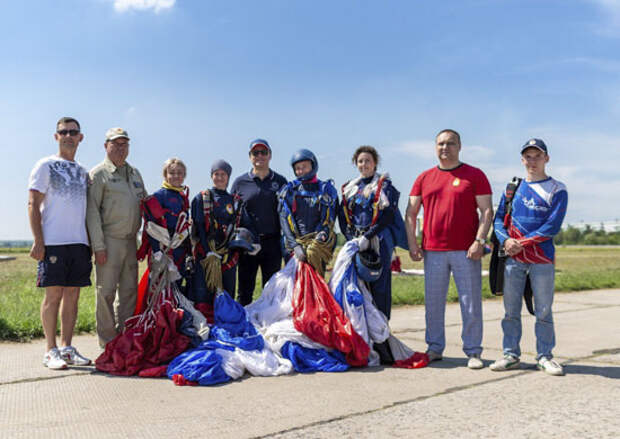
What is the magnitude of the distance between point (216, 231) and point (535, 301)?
307cm

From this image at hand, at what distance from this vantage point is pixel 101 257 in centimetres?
525

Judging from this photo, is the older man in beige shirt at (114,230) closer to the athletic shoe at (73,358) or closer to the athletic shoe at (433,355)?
the athletic shoe at (73,358)

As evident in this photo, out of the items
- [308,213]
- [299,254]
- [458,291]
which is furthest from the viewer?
[308,213]

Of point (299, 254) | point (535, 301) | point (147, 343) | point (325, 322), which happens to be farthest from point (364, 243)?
point (147, 343)

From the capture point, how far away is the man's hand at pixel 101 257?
5225 millimetres

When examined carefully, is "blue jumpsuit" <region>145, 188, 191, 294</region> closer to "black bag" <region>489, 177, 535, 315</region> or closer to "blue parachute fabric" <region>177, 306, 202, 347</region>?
"blue parachute fabric" <region>177, 306, 202, 347</region>

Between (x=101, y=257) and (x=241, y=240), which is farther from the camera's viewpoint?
(x=241, y=240)

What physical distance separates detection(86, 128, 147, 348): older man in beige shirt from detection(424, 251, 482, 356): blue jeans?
9.52ft

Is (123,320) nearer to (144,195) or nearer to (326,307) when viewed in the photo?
(144,195)

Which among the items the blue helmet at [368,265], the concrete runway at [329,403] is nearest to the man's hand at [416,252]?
the blue helmet at [368,265]

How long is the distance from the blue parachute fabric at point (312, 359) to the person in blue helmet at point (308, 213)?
792 millimetres

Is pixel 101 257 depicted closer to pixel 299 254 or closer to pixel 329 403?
pixel 299 254

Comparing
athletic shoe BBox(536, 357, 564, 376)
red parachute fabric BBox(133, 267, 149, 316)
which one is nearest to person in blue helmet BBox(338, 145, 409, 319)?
athletic shoe BBox(536, 357, 564, 376)

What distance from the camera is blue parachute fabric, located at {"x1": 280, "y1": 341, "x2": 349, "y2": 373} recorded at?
4.92m
